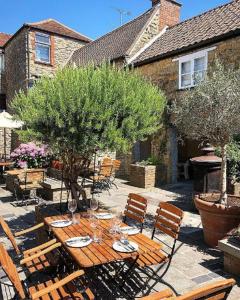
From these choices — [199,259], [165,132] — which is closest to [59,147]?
[199,259]

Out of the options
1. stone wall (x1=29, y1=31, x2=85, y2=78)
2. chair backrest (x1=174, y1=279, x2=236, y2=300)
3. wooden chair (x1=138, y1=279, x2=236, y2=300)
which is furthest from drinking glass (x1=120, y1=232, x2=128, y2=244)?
stone wall (x1=29, y1=31, x2=85, y2=78)

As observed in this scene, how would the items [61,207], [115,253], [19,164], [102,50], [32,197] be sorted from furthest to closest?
[102,50], [19,164], [32,197], [61,207], [115,253]

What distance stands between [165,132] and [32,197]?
232 inches

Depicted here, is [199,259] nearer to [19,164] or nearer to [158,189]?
[158,189]

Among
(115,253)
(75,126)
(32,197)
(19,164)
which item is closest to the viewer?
(115,253)

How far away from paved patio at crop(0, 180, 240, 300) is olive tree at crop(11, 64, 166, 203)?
2107mm

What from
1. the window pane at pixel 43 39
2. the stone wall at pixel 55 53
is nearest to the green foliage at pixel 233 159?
the stone wall at pixel 55 53

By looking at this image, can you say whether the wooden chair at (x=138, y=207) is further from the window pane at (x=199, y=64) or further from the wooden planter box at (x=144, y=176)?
the window pane at (x=199, y=64)

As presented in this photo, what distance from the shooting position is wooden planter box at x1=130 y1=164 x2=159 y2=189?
37.7 feet

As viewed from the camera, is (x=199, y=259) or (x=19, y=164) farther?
(x=19, y=164)

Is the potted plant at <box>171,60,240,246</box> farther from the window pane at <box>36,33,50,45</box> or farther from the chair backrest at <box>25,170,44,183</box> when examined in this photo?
the window pane at <box>36,33,50,45</box>

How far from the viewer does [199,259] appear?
502cm

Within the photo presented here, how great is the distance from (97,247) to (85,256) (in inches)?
10.4

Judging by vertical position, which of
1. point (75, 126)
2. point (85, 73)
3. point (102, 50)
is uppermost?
point (102, 50)
